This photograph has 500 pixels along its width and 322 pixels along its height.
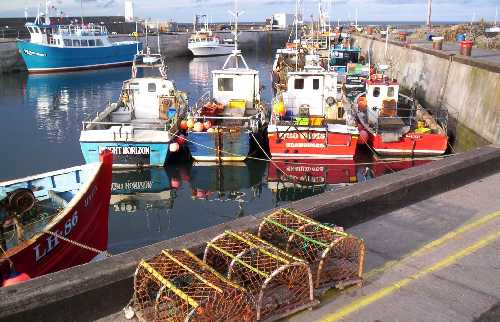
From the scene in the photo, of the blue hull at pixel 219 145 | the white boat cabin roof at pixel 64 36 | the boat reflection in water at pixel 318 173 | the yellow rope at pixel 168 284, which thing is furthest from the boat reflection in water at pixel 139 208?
the white boat cabin roof at pixel 64 36

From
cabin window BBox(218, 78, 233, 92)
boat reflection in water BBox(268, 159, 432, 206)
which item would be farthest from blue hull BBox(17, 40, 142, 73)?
boat reflection in water BBox(268, 159, 432, 206)

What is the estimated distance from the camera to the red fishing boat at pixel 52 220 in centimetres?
752

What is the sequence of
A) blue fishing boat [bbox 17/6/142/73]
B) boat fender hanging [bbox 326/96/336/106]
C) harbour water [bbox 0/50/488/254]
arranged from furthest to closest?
1. blue fishing boat [bbox 17/6/142/73]
2. boat fender hanging [bbox 326/96/336/106]
3. harbour water [bbox 0/50/488/254]

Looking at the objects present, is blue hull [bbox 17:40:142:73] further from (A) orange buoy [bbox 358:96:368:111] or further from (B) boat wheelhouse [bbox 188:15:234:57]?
(A) orange buoy [bbox 358:96:368:111]

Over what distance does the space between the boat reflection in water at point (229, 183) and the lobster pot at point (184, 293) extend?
10089 mm

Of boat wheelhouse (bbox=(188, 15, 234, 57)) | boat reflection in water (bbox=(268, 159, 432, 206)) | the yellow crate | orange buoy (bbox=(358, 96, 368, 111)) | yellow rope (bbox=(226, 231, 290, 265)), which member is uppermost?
boat wheelhouse (bbox=(188, 15, 234, 57))

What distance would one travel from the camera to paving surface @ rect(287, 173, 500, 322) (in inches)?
179

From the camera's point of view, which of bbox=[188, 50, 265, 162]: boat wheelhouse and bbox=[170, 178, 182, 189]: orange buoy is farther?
bbox=[188, 50, 265, 162]: boat wheelhouse

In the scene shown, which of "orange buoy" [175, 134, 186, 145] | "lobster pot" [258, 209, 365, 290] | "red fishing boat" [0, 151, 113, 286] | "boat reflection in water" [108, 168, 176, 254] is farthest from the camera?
"orange buoy" [175, 134, 186, 145]

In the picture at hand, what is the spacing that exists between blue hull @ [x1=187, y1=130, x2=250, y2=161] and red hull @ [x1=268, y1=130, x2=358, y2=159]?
1.12 meters

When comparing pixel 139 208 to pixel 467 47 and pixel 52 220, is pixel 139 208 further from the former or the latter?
pixel 467 47

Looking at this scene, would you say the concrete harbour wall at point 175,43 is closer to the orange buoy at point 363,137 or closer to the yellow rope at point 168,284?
the orange buoy at point 363,137

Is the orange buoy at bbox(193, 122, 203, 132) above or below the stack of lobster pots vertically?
below

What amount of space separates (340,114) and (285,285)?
16.6 metres
